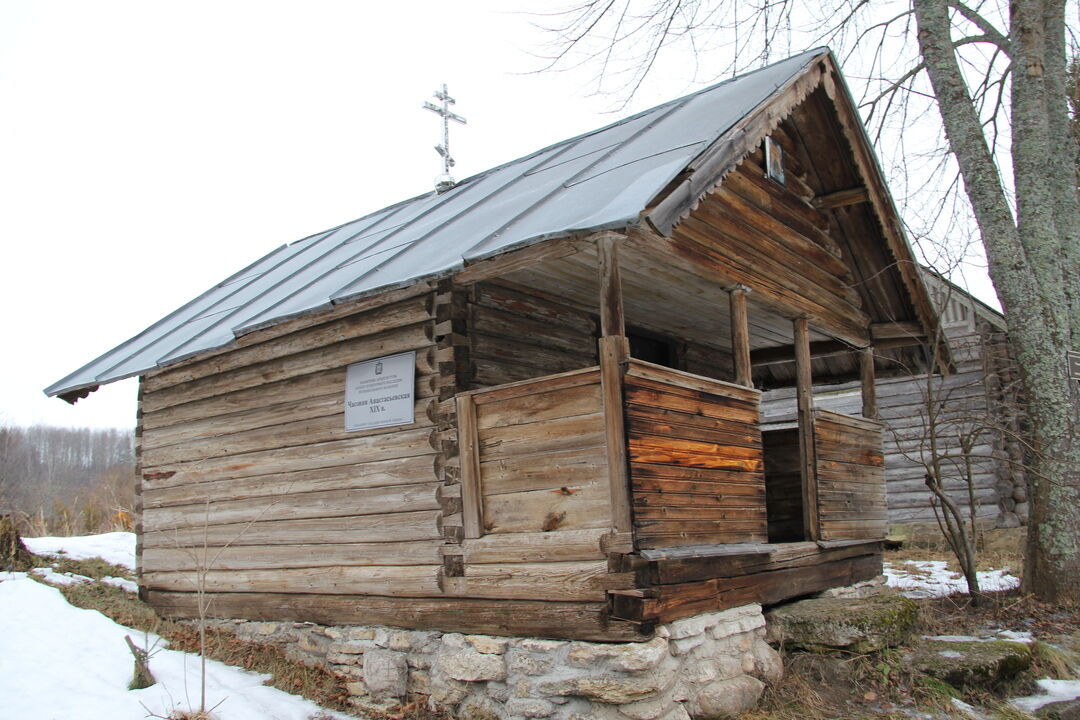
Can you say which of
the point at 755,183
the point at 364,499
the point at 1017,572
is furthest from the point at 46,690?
the point at 1017,572

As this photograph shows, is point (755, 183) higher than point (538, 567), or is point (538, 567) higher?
point (755, 183)

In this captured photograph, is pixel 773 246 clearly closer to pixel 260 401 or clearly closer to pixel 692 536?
pixel 692 536

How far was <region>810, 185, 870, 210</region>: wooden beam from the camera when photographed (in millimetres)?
8633

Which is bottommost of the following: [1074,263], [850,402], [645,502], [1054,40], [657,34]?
Result: [645,502]

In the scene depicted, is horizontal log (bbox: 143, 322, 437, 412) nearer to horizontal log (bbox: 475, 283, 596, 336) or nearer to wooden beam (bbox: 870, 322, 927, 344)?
horizontal log (bbox: 475, 283, 596, 336)

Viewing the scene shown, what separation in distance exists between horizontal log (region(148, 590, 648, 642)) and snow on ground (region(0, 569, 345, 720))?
633mm

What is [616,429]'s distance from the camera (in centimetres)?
538

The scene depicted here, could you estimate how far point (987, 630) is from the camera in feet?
24.9

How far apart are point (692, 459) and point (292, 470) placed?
379cm

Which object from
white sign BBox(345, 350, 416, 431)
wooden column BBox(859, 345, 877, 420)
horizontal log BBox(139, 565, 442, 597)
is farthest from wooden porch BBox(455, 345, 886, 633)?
wooden column BBox(859, 345, 877, 420)

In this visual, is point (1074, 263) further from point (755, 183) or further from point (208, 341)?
point (208, 341)

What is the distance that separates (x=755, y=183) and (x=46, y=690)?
7.22 metres

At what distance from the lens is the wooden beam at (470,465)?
620cm

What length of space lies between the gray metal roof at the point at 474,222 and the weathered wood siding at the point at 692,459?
1.16 metres
